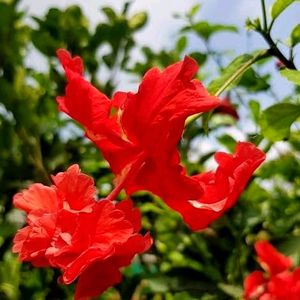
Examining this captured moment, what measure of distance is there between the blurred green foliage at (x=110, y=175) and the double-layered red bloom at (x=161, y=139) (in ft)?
3.15

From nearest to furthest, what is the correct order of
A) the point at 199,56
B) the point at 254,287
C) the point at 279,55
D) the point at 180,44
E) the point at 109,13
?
the point at 279,55, the point at 254,287, the point at 199,56, the point at 109,13, the point at 180,44

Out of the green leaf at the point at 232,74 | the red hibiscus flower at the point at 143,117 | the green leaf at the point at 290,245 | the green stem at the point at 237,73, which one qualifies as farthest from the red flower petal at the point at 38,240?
the green leaf at the point at 290,245

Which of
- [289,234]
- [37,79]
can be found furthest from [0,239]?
[289,234]

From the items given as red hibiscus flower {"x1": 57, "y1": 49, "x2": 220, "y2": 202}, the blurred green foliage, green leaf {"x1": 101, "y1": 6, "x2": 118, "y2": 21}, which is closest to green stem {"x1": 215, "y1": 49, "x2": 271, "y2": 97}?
red hibiscus flower {"x1": 57, "y1": 49, "x2": 220, "y2": 202}

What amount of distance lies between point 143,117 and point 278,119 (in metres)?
0.33

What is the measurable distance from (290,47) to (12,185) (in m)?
1.31

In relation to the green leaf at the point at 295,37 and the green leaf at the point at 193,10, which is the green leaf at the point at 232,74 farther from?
the green leaf at the point at 193,10

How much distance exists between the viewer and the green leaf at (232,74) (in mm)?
964

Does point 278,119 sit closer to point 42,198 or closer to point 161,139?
point 161,139

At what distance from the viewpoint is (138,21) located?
2584mm

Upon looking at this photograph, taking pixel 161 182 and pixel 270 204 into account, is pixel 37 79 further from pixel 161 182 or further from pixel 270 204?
pixel 161 182

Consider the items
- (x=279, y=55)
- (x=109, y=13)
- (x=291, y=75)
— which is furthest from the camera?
(x=109, y=13)

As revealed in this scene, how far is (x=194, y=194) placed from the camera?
0.82m

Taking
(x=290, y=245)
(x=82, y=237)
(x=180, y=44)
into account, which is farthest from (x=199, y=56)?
(x=82, y=237)
